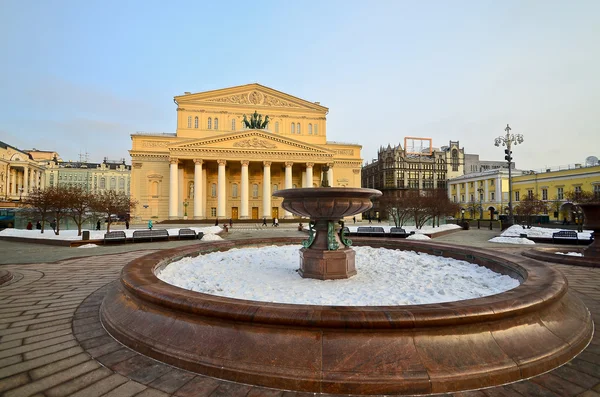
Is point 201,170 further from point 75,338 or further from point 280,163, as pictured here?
point 75,338

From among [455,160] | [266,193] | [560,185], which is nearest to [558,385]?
[266,193]

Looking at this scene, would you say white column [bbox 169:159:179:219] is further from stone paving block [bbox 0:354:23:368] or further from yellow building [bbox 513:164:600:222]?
yellow building [bbox 513:164:600:222]

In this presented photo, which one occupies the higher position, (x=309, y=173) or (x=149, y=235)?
(x=309, y=173)

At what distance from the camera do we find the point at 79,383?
2.58 m

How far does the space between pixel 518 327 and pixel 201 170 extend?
44447mm

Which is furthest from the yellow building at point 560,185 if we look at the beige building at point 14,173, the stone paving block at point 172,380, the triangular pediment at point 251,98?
the beige building at point 14,173

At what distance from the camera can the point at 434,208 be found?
27453mm

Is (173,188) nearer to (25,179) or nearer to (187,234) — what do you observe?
(187,234)

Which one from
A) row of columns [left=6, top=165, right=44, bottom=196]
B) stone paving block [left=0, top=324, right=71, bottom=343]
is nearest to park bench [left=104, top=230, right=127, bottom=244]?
stone paving block [left=0, top=324, right=71, bottom=343]

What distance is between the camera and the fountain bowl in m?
5.64

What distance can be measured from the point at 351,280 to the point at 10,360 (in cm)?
486

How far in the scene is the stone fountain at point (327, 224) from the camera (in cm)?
572

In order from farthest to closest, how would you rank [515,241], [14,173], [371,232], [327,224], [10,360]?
[14,173]
[371,232]
[515,241]
[327,224]
[10,360]

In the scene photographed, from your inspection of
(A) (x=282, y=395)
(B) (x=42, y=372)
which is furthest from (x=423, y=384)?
(B) (x=42, y=372)
